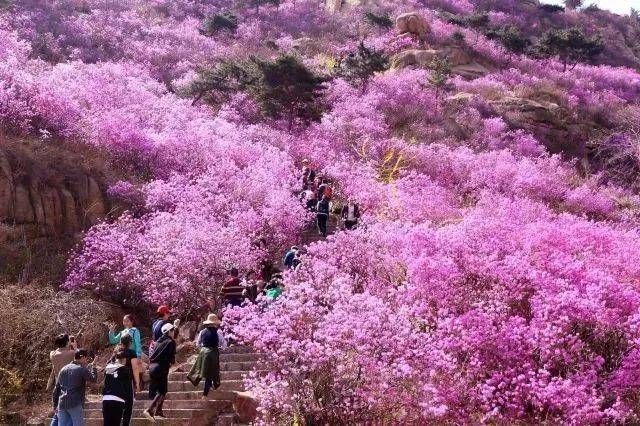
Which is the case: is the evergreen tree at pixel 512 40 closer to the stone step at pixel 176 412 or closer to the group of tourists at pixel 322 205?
the group of tourists at pixel 322 205

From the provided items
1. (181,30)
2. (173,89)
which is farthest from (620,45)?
(173,89)

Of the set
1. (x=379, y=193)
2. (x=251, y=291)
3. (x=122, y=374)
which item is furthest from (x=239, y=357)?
(x=379, y=193)

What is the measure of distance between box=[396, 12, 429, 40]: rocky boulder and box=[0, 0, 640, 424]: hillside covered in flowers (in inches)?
5.6

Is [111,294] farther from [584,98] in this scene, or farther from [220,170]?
[584,98]

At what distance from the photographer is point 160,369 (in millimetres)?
9641

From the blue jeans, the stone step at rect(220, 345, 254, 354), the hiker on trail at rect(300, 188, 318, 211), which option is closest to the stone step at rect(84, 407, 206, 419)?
the blue jeans

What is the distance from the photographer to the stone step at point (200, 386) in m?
10.7

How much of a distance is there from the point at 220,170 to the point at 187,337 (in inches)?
283

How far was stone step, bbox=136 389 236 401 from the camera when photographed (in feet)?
33.5

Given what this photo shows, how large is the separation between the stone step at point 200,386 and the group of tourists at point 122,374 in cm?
32

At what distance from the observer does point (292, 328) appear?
975 centimetres

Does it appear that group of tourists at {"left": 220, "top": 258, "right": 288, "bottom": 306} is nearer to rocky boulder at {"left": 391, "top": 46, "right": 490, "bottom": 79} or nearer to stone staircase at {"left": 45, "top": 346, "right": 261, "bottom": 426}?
stone staircase at {"left": 45, "top": 346, "right": 261, "bottom": 426}

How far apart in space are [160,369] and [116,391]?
3.26 feet

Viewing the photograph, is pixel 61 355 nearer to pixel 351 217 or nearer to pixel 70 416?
pixel 70 416
